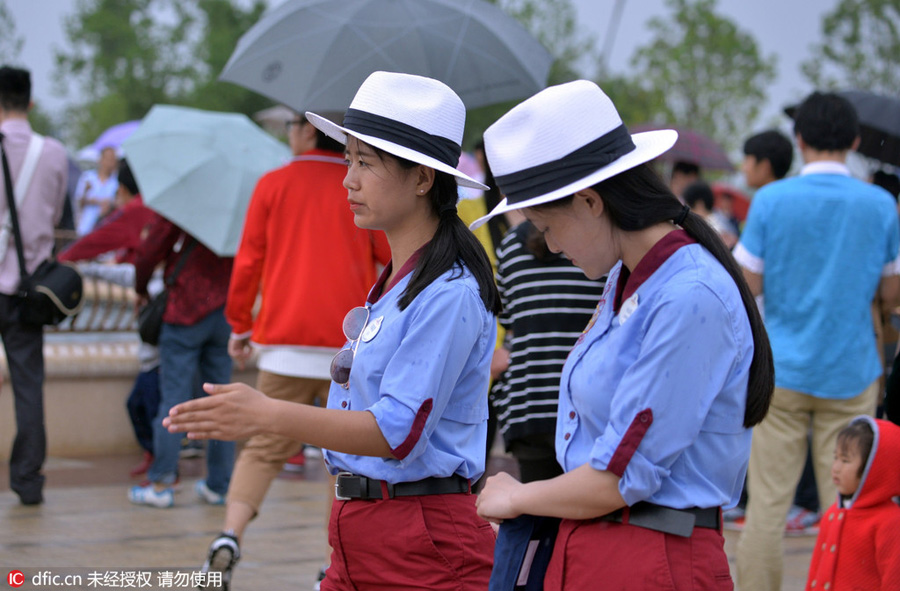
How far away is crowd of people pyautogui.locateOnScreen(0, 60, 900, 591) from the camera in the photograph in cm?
213

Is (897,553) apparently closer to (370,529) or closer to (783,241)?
(783,241)

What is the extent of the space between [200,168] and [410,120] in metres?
4.20

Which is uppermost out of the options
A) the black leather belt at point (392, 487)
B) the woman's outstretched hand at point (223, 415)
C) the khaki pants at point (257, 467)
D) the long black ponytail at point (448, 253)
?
the long black ponytail at point (448, 253)

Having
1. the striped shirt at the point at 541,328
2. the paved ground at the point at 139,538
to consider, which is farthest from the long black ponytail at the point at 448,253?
the paved ground at the point at 139,538

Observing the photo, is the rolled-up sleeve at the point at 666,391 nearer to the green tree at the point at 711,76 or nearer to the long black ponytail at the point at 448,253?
the long black ponytail at the point at 448,253

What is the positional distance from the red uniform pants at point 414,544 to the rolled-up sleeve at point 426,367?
24 cm

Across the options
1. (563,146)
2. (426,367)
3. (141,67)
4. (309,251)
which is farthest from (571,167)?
(141,67)

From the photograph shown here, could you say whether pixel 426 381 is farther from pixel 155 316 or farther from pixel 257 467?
pixel 155 316

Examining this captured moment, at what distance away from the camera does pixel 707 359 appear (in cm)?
206

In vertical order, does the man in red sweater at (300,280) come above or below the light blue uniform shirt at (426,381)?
below

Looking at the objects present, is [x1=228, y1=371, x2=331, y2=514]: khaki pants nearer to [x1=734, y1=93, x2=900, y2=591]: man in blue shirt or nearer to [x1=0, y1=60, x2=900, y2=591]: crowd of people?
[x1=0, y1=60, x2=900, y2=591]: crowd of people

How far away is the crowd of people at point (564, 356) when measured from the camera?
213 centimetres

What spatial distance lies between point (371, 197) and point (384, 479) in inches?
28.0

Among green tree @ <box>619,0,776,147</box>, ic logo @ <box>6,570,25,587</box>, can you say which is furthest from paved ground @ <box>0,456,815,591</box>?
green tree @ <box>619,0,776,147</box>
